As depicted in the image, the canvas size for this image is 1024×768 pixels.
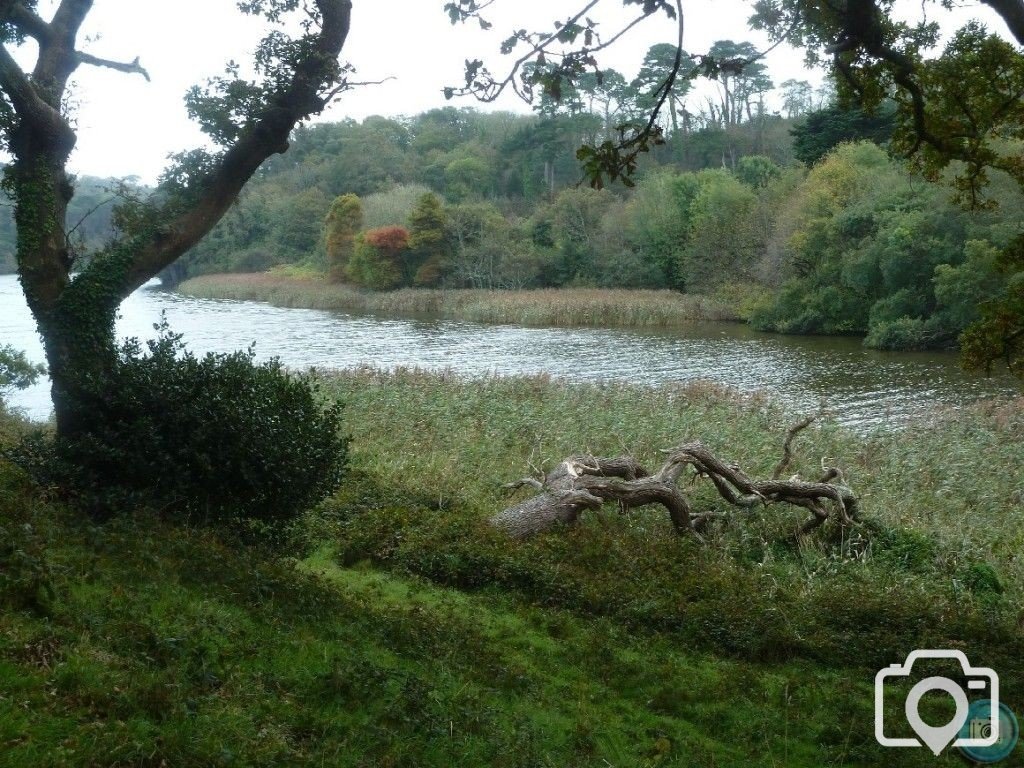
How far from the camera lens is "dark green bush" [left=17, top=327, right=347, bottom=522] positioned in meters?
7.02

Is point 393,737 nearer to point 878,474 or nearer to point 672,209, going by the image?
point 878,474

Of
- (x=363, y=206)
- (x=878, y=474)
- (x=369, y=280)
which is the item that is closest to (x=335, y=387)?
(x=878, y=474)

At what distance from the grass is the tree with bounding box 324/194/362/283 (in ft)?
158

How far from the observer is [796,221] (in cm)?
4256

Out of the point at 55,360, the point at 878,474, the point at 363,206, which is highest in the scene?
the point at 363,206

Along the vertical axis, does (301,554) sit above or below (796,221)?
below

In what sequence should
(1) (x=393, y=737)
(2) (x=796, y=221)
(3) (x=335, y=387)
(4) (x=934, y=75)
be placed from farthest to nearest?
(2) (x=796, y=221), (3) (x=335, y=387), (4) (x=934, y=75), (1) (x=393, y=737)

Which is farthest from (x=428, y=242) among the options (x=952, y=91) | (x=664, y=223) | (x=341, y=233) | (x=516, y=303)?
(x=952, y=91)

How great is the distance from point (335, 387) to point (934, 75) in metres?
13.9

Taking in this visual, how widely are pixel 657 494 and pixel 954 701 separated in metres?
3.90

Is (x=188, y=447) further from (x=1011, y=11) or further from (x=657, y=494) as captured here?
(x=1011, y=11)

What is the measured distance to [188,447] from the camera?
699 cm

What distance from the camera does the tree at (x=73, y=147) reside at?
807 centimetres

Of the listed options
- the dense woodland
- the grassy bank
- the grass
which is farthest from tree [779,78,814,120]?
the grass
